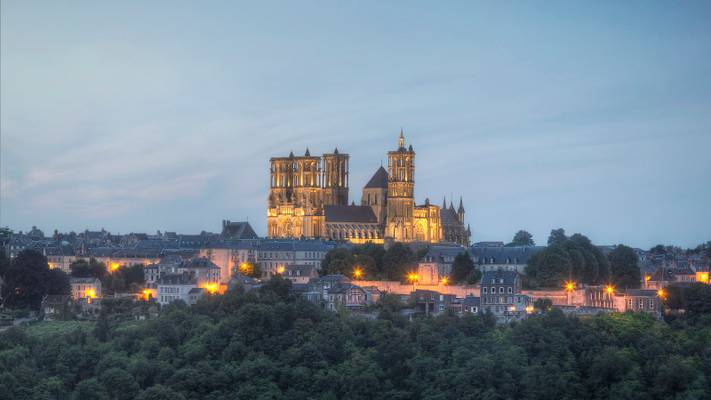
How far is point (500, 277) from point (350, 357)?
12661 millimetres

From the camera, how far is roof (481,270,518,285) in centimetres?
8312

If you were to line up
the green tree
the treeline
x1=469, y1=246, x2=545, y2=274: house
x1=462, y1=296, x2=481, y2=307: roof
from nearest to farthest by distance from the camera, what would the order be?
the green tree < x1=462, y1=296, x2=481, y2=307: roof < x1=469, y1=246, x2=545, y2=274: house < the treeline

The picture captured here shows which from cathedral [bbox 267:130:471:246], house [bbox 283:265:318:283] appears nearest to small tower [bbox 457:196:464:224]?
cathedral [bbox 267:130:471:246]

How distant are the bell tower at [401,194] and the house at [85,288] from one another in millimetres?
29418

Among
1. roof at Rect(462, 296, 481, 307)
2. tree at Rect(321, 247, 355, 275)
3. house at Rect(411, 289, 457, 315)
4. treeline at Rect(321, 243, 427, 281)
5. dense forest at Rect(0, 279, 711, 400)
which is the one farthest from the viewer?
tree at Rect(321, 247, 355, 275)

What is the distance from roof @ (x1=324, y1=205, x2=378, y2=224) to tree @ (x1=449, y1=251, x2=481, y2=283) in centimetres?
2851

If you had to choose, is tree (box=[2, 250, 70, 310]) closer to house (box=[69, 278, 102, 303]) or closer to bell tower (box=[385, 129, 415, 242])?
house (box=[69, 278, 102, 303])

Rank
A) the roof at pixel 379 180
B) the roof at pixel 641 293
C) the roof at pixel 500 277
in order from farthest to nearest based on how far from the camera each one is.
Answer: the roof at pixel 379 180 < the roof at pixel 641 293 < the roof at pixel 500 277

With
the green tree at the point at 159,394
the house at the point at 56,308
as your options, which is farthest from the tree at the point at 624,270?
the green tree at the point at 159,394

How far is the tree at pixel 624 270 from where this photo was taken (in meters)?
92.3

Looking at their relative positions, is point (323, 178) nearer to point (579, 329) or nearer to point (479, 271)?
point (479, 271)

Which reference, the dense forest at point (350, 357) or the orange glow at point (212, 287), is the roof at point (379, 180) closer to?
the orange glow at point (212, 287)

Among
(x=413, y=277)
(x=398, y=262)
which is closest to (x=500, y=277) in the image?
→ (x=413, y=277)

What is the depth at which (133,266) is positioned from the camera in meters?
101
